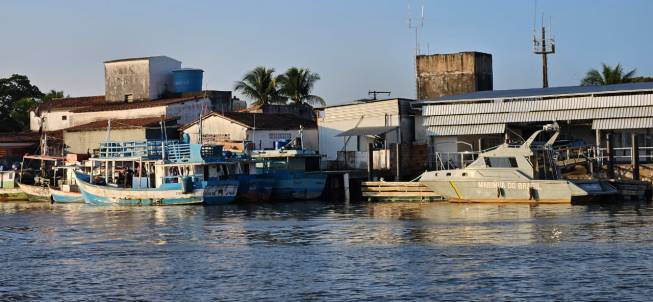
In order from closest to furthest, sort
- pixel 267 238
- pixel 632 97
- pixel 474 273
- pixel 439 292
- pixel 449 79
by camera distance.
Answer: pixel 439 292 < pixel 474 273 < pixel 267 238 < pixel 632 97 < pixel 449 79

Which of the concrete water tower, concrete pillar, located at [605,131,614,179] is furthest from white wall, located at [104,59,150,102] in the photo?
concrete pillar, located at [605,131,614,179]

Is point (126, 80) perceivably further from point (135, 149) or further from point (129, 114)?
point (135, 149)

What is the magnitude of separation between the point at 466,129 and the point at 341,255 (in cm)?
2856

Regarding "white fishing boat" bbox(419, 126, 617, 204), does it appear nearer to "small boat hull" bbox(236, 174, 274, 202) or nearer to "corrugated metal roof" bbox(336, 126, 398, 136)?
"small boat hull" bbox(236, 174, 274, 202)

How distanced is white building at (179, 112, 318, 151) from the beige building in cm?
303

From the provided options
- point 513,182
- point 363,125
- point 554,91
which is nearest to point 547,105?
point 554,91

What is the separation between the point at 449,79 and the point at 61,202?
2569 centimetres

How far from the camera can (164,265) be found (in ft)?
103

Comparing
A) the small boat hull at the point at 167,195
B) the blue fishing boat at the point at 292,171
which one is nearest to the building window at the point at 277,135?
the blue fishing boat at the point at 292,171

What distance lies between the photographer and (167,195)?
55.6 meters

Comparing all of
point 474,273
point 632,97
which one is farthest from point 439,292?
point 632,97

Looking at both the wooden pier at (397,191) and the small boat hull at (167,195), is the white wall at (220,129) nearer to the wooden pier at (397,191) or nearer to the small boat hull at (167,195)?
the small boat hull at (167,195)

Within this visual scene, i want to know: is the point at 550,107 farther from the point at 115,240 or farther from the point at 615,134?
the point at 115,240

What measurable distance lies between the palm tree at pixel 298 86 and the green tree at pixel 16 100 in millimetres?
22773
